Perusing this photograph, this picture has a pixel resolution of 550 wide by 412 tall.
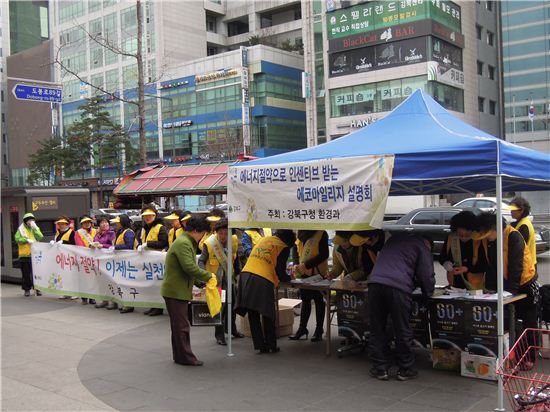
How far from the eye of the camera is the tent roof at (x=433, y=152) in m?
5.39

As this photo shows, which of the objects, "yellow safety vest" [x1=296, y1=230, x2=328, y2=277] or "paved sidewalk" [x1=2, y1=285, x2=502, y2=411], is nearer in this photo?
"paved sidewalk" [x1=2, y1=285, x2=502, y2=411]

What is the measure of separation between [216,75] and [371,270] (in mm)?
58973

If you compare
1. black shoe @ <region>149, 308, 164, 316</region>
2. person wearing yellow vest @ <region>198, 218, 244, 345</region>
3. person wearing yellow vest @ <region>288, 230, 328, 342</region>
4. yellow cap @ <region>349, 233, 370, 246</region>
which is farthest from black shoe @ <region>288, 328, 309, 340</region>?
black shoe @ <region>149, 308, 164, 316</region>

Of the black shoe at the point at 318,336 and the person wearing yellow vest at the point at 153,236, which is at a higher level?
the person wearing yellow vest at the point at 153,236

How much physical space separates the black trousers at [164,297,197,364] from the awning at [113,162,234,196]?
660cm

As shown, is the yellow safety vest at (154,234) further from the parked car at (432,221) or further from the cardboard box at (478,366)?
the parked car at (432,221)

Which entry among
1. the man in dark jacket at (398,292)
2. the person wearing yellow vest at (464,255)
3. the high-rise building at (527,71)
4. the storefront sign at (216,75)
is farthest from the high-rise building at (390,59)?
the man in dark jacket at (398,292)

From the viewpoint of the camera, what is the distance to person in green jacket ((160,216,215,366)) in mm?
6695

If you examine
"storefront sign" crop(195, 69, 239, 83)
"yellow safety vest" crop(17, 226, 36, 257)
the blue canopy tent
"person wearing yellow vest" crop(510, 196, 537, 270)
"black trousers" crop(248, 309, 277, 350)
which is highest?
"storefront sign" crop(195, 69, 239, 83)

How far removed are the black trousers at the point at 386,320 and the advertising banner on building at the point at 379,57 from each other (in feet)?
155

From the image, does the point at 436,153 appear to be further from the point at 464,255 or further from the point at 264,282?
the point at 264,282

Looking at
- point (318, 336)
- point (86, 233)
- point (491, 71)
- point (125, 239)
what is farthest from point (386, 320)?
point (491, 71)

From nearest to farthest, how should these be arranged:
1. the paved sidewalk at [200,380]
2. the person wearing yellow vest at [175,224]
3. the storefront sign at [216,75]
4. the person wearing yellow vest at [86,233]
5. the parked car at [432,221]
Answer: the paved sidewalk at [200,380] < the person wearing yellow vest at [175,224] < the person wearing yellow vest at [86,233] < the parked car at [432,221] < the storefront sign at [216,75]

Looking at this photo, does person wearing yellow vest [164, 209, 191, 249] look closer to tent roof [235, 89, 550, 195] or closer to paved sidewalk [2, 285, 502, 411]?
paved sidewalk [2, 285, 502, 411]
